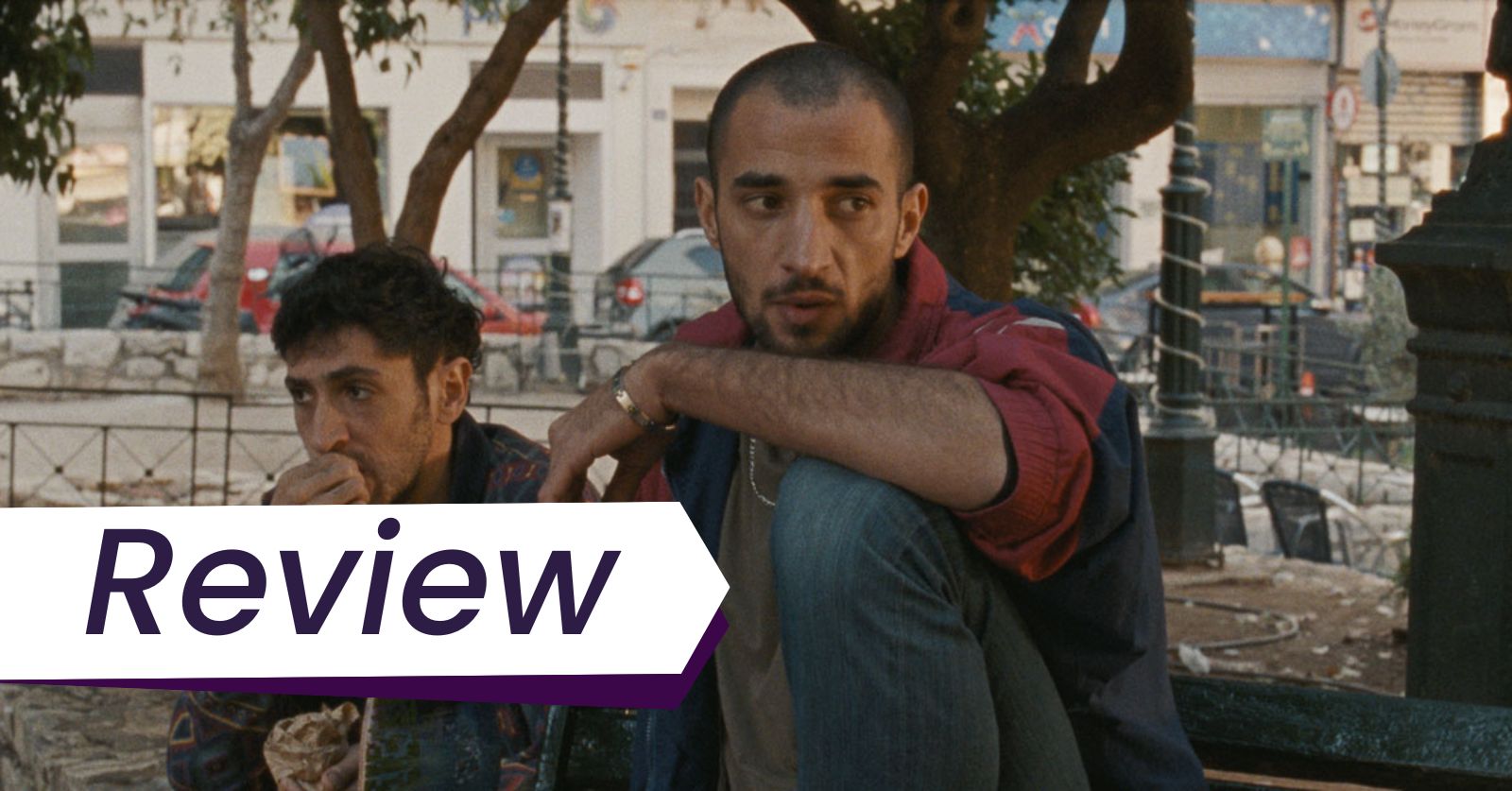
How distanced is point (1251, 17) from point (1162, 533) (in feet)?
80.2

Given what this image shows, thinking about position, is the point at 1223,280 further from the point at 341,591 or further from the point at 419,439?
the point at 341,591

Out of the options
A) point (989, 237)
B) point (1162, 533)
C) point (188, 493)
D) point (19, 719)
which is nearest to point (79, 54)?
point (19, 719)

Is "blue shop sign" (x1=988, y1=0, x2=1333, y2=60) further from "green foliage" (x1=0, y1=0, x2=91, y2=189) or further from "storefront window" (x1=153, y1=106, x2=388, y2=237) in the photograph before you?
"green foliage" (x1=0, y1=0, x2=91, y2=189)

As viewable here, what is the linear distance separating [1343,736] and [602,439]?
1.06 m

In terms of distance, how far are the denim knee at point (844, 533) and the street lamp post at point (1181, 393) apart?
7520 millimetres

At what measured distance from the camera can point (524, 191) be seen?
28.8 meters

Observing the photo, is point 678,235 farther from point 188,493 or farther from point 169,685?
point 169,685

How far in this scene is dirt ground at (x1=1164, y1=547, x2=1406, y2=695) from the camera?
287 inches

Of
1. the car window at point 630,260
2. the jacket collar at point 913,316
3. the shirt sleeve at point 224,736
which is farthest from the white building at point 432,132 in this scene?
the jacket collar at point 913,316

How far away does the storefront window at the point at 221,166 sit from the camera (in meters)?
26.8

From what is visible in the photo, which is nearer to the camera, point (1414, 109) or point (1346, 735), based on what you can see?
point (1346, 735)

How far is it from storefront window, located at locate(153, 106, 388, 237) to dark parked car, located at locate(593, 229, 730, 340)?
22.7 ft

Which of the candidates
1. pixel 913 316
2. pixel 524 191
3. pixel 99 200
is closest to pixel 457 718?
pixel 913 316

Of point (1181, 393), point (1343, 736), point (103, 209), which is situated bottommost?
point (1343, 736)
